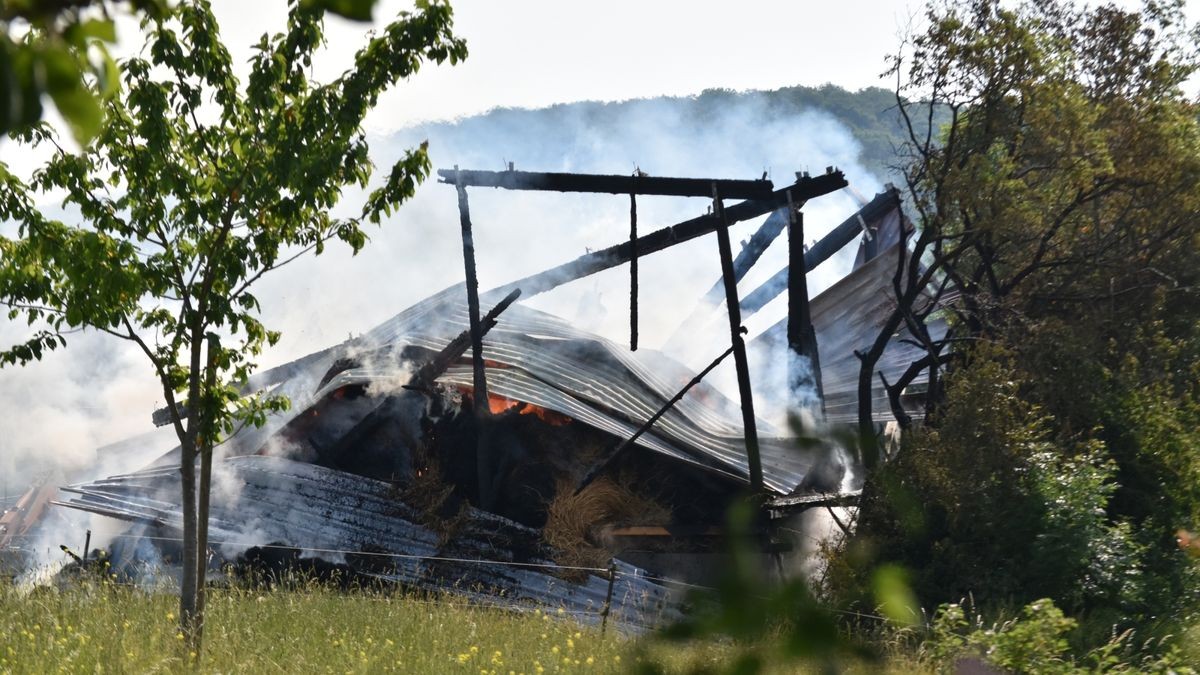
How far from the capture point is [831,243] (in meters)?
22.4

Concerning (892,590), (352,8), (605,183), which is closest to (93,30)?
(352,8)

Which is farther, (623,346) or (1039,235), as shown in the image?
(623,346)

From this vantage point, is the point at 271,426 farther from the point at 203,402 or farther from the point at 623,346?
the point at 203,402

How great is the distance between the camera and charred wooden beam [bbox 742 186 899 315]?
73.0ft

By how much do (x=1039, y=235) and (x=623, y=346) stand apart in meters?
6.67

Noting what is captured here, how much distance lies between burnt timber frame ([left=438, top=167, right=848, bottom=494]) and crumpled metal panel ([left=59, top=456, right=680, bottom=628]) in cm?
101

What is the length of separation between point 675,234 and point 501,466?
3.99 m

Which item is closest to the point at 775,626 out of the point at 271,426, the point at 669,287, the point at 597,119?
the point at 271,426

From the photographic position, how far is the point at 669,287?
30.5m

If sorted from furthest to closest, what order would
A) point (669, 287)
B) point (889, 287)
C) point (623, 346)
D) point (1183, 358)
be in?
point (669, 287) < point (889, 287) < point (623, 346) < point (1183, 358)

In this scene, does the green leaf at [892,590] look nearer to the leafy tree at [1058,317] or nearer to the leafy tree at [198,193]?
the leafy tree at [198,193]

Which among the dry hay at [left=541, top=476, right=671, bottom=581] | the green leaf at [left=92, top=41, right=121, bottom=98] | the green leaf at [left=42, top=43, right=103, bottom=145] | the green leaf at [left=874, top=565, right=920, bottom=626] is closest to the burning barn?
the dry hay at [left=541, top=476, right=671, bottom=581]

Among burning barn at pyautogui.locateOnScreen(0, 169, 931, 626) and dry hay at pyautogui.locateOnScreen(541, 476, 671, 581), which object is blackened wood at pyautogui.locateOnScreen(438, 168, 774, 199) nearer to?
burning barn at pyautogui.locateOnScreen(0, 169, 931, 626)

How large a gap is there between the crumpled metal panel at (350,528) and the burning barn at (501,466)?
0.03 m
